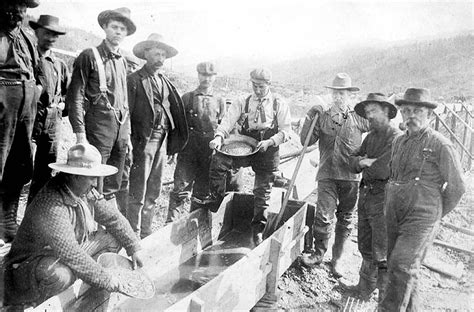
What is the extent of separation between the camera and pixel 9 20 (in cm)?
364

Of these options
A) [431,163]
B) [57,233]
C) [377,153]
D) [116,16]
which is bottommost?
[57,233]

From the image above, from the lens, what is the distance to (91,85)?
4484 millimetres

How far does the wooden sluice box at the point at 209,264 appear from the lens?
318 cm

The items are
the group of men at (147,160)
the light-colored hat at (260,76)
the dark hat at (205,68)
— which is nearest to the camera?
the group of men at (147,160)

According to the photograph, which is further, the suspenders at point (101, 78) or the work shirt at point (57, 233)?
the suspenders at point (101, 78)

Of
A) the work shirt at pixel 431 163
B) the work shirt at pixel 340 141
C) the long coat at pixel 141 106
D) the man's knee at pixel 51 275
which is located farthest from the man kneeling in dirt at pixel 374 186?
the man's knee at pixel 51 275

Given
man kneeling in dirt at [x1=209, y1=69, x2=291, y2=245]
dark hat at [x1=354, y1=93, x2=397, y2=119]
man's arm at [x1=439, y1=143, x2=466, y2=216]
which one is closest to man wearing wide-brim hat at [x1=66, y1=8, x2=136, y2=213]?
man kneeling in dirt at [x1=209, y1=69, x2=291, y2=245]

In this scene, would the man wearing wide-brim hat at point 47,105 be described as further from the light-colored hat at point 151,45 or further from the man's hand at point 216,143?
the man's hand at point 216,143

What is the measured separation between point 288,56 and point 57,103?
7241cm

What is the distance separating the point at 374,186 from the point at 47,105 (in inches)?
150

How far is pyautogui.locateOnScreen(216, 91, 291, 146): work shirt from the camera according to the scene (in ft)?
17.8

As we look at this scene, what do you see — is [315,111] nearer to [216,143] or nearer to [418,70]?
[216,143]

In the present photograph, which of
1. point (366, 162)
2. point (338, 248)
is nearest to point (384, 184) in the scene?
point (366, 162)

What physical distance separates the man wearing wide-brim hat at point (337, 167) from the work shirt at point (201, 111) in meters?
1.40
